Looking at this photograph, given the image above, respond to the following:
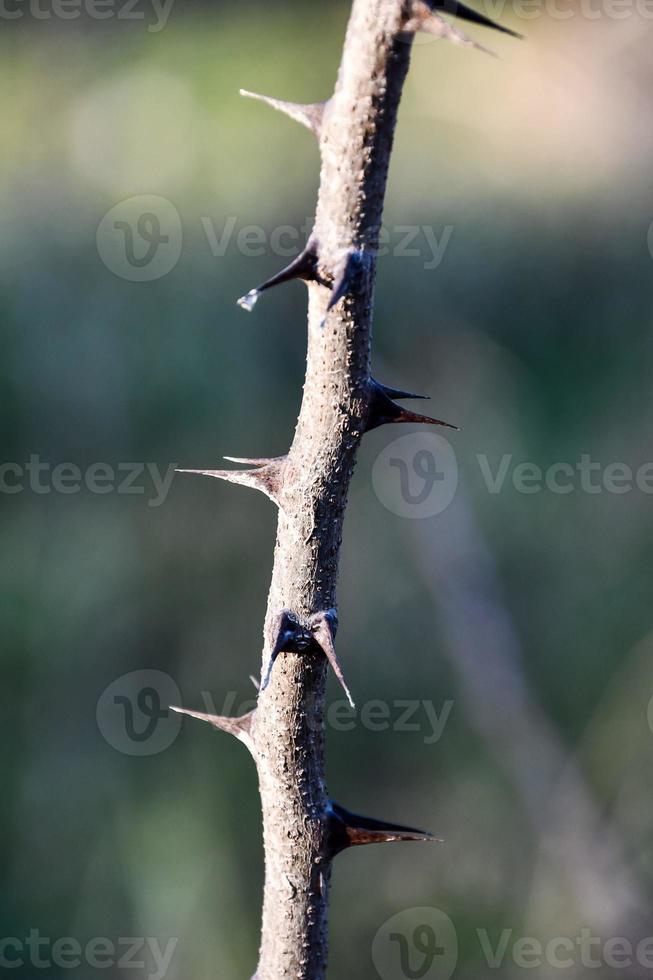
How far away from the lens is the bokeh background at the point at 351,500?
7.64ft

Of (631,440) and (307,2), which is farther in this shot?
(307,2)

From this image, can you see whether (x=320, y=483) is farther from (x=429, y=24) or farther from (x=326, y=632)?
(x=429, y=24)

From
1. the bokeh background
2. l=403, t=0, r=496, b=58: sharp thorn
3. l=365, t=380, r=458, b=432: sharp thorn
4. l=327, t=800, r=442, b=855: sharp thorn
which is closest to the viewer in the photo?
l=403, t=0, r=496, b=58: sharp thorn

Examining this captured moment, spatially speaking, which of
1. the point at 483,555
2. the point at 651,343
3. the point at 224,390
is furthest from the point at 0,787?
the point at 651,343

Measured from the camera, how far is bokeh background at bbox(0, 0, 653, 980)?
7.64 feet

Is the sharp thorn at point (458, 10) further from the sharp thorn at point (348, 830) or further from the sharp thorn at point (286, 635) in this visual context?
the sharp thorn at point (348, 830)

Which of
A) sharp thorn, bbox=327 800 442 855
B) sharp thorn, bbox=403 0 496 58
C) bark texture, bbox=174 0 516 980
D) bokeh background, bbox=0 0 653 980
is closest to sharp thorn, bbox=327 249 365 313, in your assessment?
bark texture, bbox=174 0 516 980

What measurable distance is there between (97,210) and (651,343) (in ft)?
5.34

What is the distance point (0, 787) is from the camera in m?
2.40

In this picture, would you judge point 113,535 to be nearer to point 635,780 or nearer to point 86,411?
point 86,411

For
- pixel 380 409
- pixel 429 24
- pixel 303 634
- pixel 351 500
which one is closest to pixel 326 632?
pixel 303 634

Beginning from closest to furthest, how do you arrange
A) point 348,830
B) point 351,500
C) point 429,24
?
point 429,24
point 348,830
point 351,500

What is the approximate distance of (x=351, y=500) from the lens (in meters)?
2.57

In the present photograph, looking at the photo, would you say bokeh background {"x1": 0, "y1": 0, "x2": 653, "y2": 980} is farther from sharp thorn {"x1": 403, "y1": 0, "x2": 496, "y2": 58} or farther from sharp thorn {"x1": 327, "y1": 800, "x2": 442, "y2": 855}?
sharp thorn {"x1": 403, "y1": 0, "x2": 496, "y2": 58}
